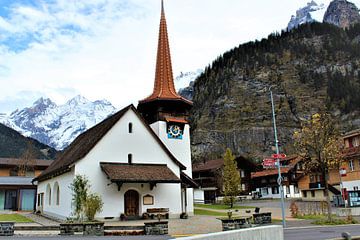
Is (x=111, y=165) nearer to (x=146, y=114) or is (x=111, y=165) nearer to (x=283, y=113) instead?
(x=146, y=114)

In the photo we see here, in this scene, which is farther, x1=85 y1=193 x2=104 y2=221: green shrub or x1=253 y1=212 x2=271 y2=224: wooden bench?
x1=85 y1=193 x2=104 y2=221: green shrub

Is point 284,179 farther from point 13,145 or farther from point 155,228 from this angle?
point 13,145

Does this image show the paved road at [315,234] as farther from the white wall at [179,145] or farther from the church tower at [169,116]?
the church tower at [169,116]

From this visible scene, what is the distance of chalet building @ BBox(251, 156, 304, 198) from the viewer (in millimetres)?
76938

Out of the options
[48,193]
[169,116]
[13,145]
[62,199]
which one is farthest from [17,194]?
[13,145]

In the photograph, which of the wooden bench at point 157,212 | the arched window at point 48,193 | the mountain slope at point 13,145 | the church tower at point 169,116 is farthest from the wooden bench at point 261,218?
the mountain slope at point 13,145

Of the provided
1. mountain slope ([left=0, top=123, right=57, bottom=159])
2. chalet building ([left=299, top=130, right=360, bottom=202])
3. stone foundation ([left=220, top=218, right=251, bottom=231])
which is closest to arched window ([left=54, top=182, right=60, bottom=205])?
stone foundation ([left=220, top=218, right=251, bottom=231])

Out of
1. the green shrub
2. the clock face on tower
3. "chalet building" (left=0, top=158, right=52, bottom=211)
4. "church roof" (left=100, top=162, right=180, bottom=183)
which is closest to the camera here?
the green shrub

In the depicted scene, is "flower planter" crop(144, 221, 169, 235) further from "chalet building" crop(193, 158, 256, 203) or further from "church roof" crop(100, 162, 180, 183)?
"chalet building" crop(193, 158, 256, 203)

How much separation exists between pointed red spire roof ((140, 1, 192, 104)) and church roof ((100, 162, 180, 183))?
322 inches

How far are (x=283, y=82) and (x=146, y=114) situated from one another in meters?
115

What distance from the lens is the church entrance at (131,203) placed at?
3272 cm

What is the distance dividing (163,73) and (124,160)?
40.8ft

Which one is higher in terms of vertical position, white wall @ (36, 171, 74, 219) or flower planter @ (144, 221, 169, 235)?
white wall @ (36, 171, 74, 219)
